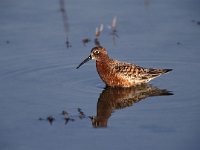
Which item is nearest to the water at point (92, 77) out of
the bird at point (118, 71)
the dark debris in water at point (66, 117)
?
the dark debris in water at point (66, 117)

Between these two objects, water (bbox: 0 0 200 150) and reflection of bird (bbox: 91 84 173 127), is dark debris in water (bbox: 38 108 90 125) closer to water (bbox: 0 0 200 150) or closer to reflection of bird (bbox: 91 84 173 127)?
water (bbox: 0 0 200 150)

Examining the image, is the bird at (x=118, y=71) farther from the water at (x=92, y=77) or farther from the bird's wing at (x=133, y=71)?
the water at (x=92, y=77)


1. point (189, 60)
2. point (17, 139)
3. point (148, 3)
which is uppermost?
point (148, 3)

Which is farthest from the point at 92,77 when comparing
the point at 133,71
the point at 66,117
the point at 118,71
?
the point at 66,117

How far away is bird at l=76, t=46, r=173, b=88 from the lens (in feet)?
40.5

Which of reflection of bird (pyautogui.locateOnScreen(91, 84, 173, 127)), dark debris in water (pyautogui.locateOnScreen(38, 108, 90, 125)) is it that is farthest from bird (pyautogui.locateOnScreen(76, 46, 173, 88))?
dark debris in water (pyautogui.locateOnScreen(38, 108, 90, 125))

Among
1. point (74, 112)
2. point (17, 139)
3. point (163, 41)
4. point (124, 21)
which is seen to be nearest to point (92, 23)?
point (124, 21)

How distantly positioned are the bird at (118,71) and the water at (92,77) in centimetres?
22

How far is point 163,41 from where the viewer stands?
45.6ft

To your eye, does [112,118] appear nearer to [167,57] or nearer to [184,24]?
[167,57]

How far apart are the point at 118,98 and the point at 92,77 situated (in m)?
1.16

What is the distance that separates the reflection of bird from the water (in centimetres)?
3

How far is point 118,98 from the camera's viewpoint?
11.7m

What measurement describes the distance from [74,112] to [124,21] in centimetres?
474
